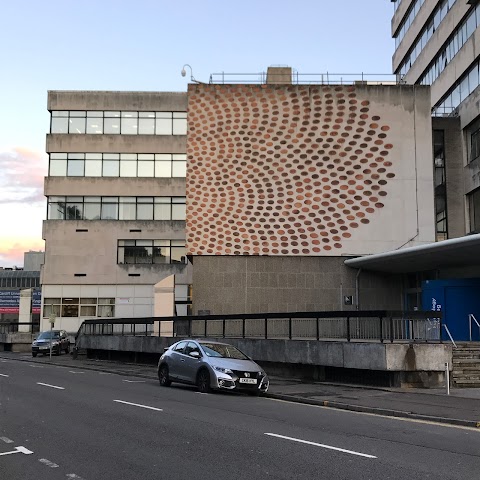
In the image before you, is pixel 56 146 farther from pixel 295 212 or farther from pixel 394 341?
pixel 394 341

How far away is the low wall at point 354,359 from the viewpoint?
715 inches

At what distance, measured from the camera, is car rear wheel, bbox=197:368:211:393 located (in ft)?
56.9

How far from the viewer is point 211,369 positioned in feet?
56.2

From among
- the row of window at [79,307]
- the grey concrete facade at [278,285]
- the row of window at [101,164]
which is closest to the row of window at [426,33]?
the row of window at [101,164]

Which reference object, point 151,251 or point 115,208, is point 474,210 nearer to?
point 151,251

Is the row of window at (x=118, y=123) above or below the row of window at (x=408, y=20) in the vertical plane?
below

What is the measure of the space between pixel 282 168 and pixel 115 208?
89.5 ft

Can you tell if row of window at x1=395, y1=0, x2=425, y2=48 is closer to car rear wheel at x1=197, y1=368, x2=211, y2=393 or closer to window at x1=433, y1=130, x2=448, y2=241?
window at x1=433, y1=130, x2=448, y2=241

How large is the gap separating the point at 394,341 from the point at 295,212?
15.7 m

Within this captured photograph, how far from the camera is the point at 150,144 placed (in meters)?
57.8

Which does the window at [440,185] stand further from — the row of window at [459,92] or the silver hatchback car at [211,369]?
the silver hatchback car at [211,369]

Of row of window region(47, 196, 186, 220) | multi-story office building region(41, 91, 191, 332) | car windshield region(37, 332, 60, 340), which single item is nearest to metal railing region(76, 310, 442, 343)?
car windshield region(37, 332, 60, 340)

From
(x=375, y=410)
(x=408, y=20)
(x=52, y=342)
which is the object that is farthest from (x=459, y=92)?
(x=375, y=410)

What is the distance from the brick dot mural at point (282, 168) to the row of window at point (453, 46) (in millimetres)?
11192
